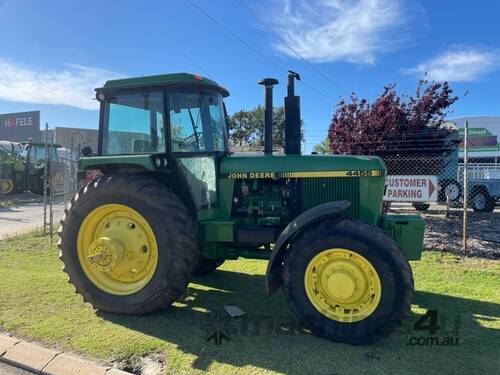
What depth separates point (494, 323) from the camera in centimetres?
419

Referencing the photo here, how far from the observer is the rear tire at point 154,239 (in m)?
4.20

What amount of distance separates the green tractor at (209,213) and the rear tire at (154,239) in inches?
0.5

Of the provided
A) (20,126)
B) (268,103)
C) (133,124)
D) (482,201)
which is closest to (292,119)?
(268,103)

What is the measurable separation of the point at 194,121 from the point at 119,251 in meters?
1.61

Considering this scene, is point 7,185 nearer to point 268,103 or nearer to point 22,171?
point 22,171

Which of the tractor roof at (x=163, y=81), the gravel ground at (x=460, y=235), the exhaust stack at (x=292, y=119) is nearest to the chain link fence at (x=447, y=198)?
the gravel ground at (x=460, y=235)

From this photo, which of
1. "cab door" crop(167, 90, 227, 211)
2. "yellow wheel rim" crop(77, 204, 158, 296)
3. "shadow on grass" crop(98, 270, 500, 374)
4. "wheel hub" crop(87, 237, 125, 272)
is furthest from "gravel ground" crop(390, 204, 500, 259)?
"wheel hub" crop(87, 237, 125, 272)

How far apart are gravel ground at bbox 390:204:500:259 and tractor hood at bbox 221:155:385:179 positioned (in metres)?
3.62

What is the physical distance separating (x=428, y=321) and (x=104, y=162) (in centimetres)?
372

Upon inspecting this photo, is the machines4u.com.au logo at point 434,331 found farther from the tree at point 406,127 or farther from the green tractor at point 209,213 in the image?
the tree at point 406,127

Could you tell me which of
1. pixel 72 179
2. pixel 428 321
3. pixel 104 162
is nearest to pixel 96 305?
pixel 104 162

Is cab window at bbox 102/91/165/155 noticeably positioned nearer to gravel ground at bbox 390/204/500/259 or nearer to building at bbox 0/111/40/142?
gravel ground at bbox 390/204/500/259

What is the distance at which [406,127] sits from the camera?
32.2ft

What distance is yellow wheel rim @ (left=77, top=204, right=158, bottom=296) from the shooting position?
4.45m
